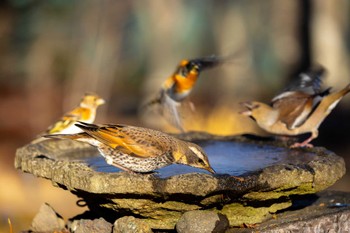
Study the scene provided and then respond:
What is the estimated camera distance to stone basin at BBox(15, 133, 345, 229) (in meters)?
5.13

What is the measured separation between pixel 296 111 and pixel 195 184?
2366 mm

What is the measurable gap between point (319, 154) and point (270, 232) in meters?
1.07

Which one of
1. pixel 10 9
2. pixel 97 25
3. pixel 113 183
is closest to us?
pixel 113 183

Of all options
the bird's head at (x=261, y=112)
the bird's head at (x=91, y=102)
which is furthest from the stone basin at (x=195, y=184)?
the bird's head at (x=91, y=102)

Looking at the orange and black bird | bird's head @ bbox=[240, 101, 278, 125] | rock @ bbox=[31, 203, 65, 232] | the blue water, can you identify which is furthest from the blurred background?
rock @ bbox=[31, 203, 65, 232]

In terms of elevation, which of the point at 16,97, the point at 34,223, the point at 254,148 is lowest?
the point at 16,97

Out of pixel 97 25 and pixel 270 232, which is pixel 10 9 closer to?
pixel 97 25

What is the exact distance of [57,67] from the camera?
28859mm

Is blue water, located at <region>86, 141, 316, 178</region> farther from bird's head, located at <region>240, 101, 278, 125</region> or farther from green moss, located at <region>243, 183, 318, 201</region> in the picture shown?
Result: bird's head, located at <region>240, 101, 278, 125</region>

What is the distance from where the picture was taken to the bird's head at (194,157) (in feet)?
17.9

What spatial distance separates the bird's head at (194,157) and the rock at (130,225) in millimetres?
551

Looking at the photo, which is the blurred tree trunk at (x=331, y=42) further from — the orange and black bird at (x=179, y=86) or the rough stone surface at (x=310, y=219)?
the rough stone surface at (x=310, y=219)

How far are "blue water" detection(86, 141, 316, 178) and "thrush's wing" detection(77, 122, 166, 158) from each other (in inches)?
10.7

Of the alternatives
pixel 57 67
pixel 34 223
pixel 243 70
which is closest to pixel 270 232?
pixel 34 223
